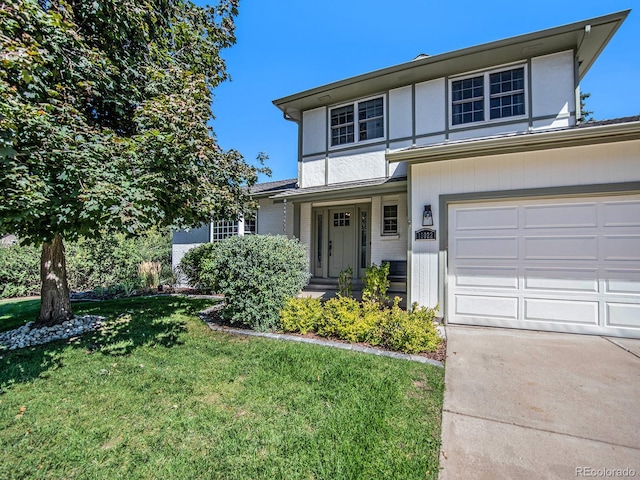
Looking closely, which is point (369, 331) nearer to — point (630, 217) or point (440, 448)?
point (440, 448)

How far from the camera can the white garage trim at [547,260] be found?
4867 mm

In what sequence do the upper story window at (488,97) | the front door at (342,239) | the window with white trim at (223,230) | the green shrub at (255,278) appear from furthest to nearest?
the window with white trim at (223,230)
the front door at (342,239)
the upper story window at (488,97)
the green shrub at (255,278)

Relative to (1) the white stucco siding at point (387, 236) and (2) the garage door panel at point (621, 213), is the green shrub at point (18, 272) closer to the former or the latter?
(1) the white stucco siding at point (387, 236)

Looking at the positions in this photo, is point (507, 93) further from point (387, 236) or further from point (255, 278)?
point (255, 278)

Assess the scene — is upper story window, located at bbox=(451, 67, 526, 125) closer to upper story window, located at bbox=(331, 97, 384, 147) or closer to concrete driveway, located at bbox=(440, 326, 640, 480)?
upper story window, located at bbox=(331, 97, 384, 147)

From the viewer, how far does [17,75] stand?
3.24 meters

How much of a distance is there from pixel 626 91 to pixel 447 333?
17242 millimetres

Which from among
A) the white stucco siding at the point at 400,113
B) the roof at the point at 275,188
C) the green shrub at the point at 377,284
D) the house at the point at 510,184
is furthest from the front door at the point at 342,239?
the white stucco siding at the point at 400,113

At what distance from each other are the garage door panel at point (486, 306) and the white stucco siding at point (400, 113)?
455cm

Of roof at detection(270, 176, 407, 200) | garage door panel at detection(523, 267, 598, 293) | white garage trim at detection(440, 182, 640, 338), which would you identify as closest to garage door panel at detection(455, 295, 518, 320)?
white garage trim at detection(440, 182, 640, 338)

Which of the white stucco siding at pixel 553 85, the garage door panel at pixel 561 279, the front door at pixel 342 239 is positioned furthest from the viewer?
the front door at pixel 342 239

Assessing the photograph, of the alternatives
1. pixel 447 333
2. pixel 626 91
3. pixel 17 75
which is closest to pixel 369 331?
pixel 447 333

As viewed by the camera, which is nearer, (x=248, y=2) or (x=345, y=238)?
(x=248, y=2)

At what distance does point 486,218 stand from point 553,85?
12.5ft
